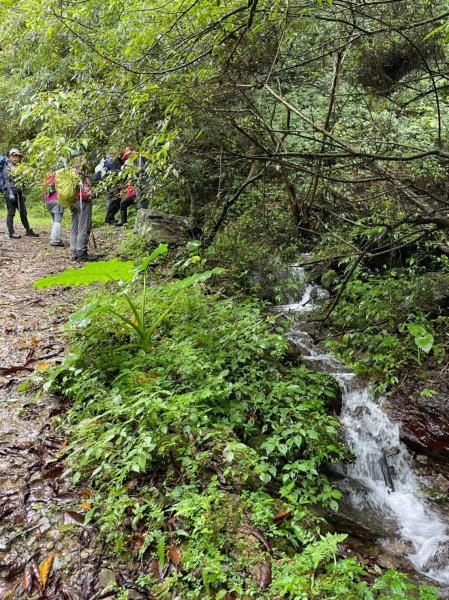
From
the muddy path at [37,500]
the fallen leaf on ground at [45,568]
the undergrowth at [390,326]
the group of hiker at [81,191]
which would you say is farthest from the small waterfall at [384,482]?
the group of hiker at [81,191]

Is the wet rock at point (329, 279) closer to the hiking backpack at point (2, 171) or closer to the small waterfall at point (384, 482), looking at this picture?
the small waterfall at point (384, 482)

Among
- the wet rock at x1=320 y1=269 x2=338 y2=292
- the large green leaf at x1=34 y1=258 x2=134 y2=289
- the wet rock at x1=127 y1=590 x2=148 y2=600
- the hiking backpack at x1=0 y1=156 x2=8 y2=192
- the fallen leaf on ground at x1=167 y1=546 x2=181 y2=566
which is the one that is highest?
the hiking backpack at x1=0 y1=156 x2=8 y2=192

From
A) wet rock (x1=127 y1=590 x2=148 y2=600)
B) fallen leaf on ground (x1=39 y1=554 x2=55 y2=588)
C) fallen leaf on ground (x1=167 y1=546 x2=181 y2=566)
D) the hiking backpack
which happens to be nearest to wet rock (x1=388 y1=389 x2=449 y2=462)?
fallen leaf on ground (x1=167 y1=546 x2=181 y2=566)

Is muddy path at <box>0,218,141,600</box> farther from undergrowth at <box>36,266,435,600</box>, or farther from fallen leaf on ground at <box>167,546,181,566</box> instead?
fallen leaf on ground at <box>167,546,181,566</box>

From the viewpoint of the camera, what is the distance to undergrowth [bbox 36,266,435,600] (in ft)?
7.84

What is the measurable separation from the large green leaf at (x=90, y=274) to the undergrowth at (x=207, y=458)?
1.12ft

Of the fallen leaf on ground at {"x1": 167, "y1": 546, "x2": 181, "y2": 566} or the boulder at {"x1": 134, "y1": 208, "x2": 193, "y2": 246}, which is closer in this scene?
the fallen leaf on ground at {"x1": 167, "y1": 546, "x2": 181, "y2": 566}

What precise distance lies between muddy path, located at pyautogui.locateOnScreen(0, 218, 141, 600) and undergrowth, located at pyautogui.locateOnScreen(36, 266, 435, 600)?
5.3 inches

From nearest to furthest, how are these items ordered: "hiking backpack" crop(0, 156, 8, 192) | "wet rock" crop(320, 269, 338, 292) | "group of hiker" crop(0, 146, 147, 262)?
"group of hiker" crop(0, 146, 147, 262)
"wet rock" crop(320, 269, 338, 292)
"hiking backpack" crop(0, 156, 8, 192)

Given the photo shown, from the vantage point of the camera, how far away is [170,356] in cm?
423

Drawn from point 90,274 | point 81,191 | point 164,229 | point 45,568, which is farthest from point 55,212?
point 45,568

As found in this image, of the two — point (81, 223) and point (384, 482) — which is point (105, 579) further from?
point (81, 223)

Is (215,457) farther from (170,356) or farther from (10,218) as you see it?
(10,218)

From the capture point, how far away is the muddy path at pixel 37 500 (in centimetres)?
238
